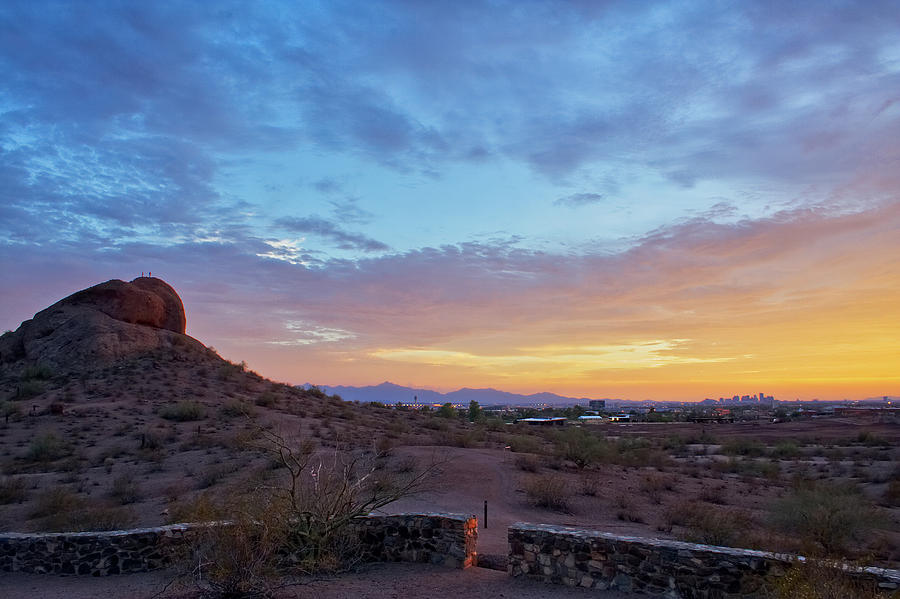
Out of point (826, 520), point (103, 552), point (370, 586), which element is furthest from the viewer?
point (826, 520)

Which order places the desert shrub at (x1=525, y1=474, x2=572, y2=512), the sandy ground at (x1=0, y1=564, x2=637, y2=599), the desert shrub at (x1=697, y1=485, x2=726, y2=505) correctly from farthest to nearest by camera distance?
the desert shrub at (x1=697, y1=485, x2=726, y2=505) → the desert shrub at (x1=525, y1=474, x2=572, y2=512) → the sandy ground at (x1=0, y1=564, x2=637, y2=599)

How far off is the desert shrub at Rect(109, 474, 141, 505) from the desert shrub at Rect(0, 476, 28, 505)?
258 cm

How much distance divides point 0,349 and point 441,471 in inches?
1534

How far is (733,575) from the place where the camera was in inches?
369

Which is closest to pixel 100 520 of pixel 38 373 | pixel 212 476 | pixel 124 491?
pixel 124 491

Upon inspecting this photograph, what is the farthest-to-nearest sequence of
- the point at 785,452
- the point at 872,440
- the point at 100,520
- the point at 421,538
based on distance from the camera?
the point at 872,440
the point at 785,452
the point at 100,520
the point at 421,538

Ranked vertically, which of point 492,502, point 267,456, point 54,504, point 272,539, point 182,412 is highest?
point 182,412

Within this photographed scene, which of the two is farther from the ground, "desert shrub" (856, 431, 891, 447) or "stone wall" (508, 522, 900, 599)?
"stone wall" (508, 522, 900, 599)

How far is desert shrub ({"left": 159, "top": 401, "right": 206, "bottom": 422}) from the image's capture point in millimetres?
34281

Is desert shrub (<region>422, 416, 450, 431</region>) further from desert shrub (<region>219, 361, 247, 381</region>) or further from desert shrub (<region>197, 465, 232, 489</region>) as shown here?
desert shrub (<region>197, 465, 232, 489</region>)

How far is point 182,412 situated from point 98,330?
14727mm

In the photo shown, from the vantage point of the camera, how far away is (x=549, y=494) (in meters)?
20.7

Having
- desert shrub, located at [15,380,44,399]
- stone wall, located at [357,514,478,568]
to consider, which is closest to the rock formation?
desert shrub, located at [15,380,44,399]

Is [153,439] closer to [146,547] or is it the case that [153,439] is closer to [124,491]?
[124,491]
